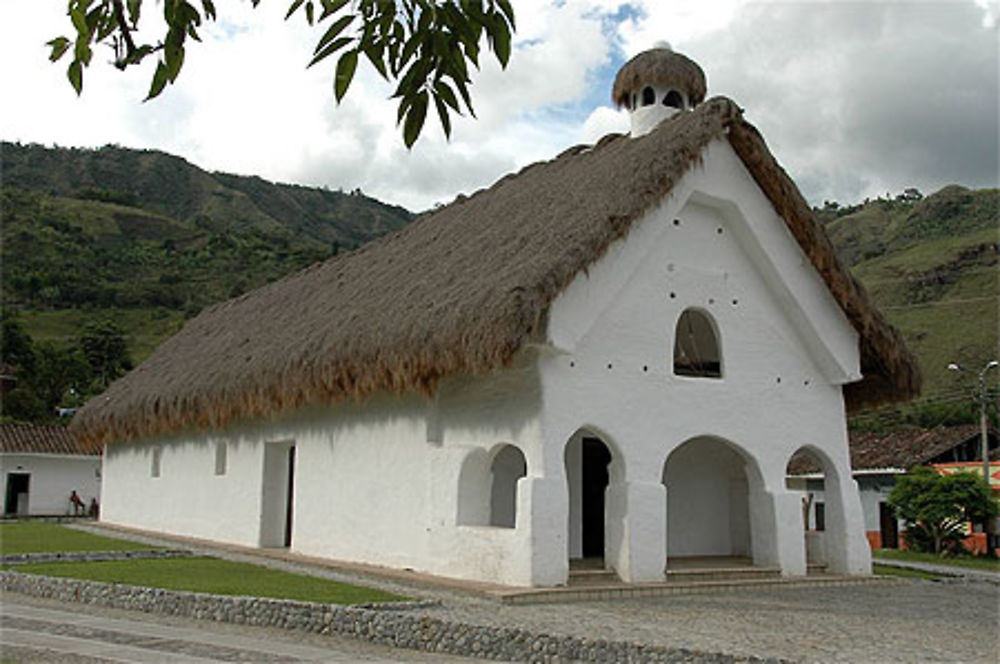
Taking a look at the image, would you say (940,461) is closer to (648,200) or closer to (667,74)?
(667,74)

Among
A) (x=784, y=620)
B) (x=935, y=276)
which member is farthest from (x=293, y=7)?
(x=935, y=276)

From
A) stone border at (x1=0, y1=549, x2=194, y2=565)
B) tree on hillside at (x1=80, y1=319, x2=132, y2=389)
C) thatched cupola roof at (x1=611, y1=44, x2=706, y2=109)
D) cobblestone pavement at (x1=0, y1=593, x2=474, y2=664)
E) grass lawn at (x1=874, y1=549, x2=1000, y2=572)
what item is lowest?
grass lawn at (x1=874, y1=549, x2=1000, y2=572)

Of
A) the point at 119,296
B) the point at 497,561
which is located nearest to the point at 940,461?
the point at 497,561

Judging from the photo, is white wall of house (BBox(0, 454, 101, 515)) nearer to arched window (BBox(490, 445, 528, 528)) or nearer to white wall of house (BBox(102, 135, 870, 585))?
white wall of house (BBox(102, 135, 870, 585))

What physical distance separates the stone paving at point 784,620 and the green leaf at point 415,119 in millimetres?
4999

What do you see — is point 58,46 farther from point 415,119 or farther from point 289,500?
point 289,500

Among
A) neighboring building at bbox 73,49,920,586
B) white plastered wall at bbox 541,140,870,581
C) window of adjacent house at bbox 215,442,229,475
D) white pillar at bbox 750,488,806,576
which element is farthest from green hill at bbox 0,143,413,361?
white pillar at bbox 750,488,806,576

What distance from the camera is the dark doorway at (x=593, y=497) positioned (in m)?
12.7

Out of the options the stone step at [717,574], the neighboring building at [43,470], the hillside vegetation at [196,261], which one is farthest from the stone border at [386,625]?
the hillside vegetation at [196,261]

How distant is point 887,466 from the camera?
2534cm

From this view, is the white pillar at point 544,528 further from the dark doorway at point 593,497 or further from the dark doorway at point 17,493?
the dark doorway at point 17,493

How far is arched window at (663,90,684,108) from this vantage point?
14.9 metres

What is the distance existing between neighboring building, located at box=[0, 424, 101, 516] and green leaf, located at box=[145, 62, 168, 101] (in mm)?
27372

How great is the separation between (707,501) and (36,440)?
22131 mm
